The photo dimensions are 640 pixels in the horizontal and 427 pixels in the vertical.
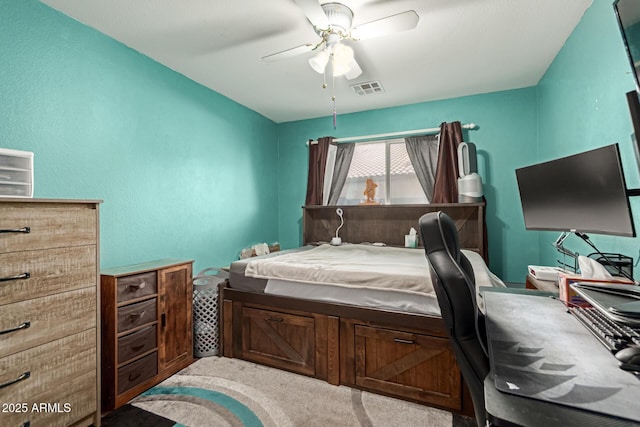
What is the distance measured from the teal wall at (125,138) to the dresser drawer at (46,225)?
0.46 meters

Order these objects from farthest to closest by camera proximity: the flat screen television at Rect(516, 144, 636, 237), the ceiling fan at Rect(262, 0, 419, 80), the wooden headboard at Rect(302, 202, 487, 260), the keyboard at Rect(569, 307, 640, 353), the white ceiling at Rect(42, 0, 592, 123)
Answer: the wooden headboard at Rect(302, 202, 487, 260) < the white ceiling at Rect(42, 0, 592, 123) < the ceiling fan at Rect(262, 0, 419, 80) < the flat screen television at Rect(516, 144, 636, 237) < the keyboard at Rect(569, 307, 640, 353)

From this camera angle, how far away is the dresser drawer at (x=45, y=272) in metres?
1.33

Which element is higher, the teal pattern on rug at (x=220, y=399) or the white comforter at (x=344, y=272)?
the white comforter at (x=344, y=272)

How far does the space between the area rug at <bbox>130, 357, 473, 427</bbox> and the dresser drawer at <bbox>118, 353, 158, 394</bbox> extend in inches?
3.9

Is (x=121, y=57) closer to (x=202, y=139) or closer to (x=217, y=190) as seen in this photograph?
(x=202, y=139)

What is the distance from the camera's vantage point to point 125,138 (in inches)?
90.4

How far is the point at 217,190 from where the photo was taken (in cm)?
319

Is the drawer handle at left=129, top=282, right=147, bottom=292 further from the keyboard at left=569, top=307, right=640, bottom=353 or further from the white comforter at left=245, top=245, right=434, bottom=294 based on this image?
the keyboard at left=569, top=307, right=640, bottom=353

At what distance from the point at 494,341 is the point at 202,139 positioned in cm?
295

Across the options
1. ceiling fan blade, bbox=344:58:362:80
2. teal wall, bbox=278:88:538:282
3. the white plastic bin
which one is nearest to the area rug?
the white plastic bin

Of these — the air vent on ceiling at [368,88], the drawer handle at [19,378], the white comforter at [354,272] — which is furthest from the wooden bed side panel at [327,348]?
the air vent on ceiling at [368,88]

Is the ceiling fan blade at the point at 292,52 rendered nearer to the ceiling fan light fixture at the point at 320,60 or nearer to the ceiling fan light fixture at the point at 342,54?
the ceiling fan light fixture at the point at 320,60

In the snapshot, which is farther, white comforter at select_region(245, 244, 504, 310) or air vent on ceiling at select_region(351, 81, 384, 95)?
air vent on ceiling at select_region(351, 81, 384, 95)

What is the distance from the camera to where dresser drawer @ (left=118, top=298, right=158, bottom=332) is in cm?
190
